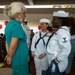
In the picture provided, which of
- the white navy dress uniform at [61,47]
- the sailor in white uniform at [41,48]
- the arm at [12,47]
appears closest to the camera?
the arm at [12,47]

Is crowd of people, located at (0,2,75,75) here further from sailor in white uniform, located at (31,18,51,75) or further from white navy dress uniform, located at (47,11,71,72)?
sailor in white uniform, located at (31,18,51,75)

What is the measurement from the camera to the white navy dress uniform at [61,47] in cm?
215

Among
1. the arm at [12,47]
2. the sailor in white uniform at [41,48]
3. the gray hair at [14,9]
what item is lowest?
the sailor in white uniform at [41,48]

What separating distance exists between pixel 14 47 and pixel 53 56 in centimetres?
63

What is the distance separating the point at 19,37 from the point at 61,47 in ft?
1.91

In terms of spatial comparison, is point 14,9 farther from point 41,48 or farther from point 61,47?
point 41,48

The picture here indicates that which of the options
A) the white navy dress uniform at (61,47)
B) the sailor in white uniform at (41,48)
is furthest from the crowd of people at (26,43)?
the sailor in white uniform at (41,48)

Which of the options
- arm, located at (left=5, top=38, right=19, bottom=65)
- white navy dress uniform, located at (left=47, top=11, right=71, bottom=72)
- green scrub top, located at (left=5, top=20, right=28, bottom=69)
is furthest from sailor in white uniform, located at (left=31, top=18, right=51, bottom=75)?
arm, located at (left=5, top=38, right=19, bottom=65)

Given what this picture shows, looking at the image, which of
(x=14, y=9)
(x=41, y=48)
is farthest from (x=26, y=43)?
(x=41, y=48)

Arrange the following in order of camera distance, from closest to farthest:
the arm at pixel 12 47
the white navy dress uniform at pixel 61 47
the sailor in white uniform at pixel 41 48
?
the arm at pixel 12 47 → the white navy dress uniform at pixel 61 47 → the sailor in white uniform at pixel 41 48

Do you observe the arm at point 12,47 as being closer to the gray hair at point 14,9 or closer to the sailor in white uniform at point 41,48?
the gray hair at point 14,9

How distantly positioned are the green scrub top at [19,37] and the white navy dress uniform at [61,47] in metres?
0.44

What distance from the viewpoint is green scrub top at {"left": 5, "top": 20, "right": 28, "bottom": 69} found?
1862 mm

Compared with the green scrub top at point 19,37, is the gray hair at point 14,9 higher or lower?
higher
